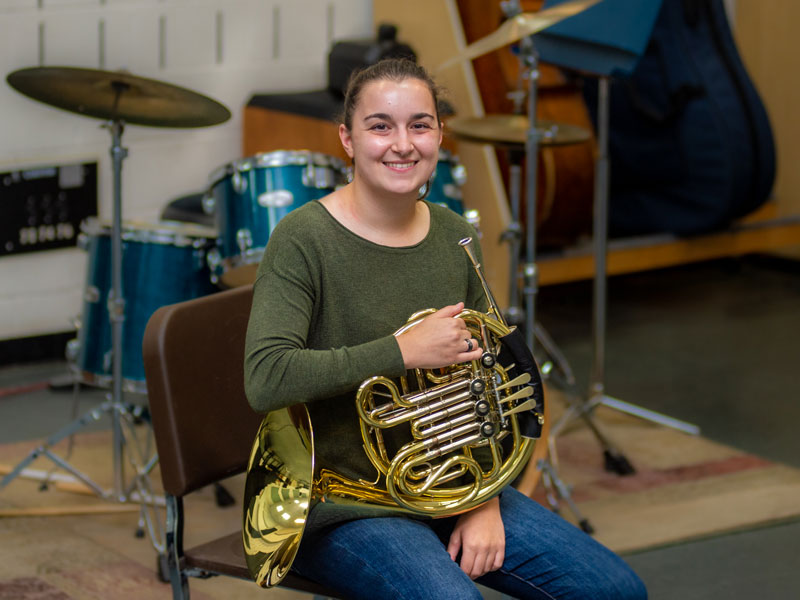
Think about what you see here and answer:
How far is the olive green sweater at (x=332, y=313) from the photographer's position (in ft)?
5.08

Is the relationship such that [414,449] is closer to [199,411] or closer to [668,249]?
[199,411]

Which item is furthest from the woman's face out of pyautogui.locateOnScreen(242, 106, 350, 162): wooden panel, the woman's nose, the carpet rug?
pyautogui.locateOnScreen(242, 106, 350, 162): wooden panel

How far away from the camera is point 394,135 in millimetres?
1661

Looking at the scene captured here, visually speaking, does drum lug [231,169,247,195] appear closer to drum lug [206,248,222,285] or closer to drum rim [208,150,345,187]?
drum rim [208,150,345,187]

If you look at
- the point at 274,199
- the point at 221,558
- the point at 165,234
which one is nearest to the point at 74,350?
the point at 165,234

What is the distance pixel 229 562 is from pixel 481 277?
0.58 m

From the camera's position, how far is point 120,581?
2465mm

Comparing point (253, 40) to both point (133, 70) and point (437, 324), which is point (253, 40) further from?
point (437, 324)

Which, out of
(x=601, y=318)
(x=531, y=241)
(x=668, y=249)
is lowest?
(x=601, y=318)

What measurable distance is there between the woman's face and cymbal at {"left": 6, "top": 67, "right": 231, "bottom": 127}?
0.97 metres

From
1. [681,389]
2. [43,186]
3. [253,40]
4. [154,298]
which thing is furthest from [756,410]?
[43,186]

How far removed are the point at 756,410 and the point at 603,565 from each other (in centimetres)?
209

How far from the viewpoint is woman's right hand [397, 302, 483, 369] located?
1.56m

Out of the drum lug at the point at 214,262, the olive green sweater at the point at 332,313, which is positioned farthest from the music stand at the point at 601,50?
the olive green sweater at the point at 332,313
